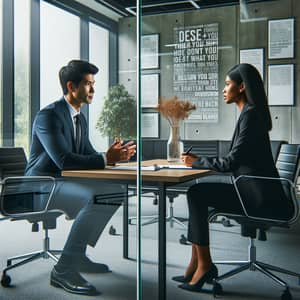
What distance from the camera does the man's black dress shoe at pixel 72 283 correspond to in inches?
99.4

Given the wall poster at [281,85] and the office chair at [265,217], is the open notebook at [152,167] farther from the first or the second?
the wall poster at [281,85]

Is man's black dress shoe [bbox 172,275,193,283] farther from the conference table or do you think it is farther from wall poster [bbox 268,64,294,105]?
wall poster [bbox 268,64,294,105]

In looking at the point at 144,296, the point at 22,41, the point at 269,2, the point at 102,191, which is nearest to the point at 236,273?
the point at 144,296

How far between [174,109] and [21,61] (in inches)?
43.2

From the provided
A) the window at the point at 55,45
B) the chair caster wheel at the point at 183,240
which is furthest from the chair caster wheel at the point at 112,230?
the window at the point at 55,45

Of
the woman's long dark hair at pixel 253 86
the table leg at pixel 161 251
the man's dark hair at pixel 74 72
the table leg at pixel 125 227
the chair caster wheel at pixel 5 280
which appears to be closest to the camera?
the woman's long dark hair at pixel 253 86

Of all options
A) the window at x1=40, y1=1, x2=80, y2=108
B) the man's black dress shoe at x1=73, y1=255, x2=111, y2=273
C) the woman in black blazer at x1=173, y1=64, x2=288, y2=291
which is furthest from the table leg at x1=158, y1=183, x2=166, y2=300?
the window at x1=40, y1=1, x2=80, y2=108

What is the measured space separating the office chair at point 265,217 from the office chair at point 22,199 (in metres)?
1.02

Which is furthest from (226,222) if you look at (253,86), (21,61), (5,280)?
(21,61)

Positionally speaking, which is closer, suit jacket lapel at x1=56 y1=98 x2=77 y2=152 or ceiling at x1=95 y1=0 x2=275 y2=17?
ceiling at x1=95 y1=0 x2=275 y2=17

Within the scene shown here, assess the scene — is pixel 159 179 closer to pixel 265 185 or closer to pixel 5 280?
pixel 265 185

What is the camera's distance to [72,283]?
8.39 feet

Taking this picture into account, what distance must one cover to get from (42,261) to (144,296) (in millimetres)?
677

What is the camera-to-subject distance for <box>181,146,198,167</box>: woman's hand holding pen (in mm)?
2225
